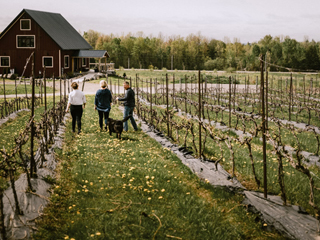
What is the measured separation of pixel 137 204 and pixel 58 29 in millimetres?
37850

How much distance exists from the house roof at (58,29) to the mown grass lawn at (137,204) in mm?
31446

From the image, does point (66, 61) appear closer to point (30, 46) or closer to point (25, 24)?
point (30, 46)

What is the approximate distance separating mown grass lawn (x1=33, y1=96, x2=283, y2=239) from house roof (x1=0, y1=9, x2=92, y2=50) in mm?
31446

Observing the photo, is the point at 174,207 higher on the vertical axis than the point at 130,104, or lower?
lower

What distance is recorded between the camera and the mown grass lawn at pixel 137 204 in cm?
448

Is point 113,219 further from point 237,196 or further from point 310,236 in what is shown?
point 310,236

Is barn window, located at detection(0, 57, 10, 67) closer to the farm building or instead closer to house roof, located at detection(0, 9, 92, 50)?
the farm building

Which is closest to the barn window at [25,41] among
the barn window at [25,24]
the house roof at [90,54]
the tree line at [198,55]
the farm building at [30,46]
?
the farm building at [30,46]

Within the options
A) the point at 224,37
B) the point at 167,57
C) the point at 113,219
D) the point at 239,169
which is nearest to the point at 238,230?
the point at 113,219

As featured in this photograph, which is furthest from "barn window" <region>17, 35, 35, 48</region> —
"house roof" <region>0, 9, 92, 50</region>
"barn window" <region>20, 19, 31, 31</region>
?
"house roof" <region>0, 9, 92, 50</region>

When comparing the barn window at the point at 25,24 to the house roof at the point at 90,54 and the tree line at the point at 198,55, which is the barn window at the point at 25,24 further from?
the tree line at the point at 198,55

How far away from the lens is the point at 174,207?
203 inches

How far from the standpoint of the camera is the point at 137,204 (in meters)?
5.20

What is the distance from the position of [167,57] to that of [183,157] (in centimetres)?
6325
